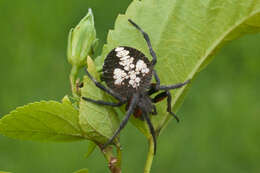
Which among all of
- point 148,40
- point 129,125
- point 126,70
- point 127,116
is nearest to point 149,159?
point 127,116

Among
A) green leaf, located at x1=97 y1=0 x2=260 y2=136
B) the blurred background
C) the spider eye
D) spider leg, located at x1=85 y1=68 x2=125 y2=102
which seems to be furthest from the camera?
the blurred background

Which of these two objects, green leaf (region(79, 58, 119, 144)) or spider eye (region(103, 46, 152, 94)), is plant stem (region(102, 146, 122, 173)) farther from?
spider eye (region(103, 46, 152, 94))

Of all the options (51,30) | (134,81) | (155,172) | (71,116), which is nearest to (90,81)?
(71,116)

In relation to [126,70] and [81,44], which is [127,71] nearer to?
[126,70]

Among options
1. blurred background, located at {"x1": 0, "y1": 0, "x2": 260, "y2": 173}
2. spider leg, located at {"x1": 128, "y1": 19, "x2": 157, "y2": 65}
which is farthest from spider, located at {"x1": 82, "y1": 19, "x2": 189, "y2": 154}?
blurred background, located at {"x1": 0, "y1": 0, "x2": 260, "y2": 173}

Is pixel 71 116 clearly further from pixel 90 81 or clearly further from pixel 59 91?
pixel 59 91
